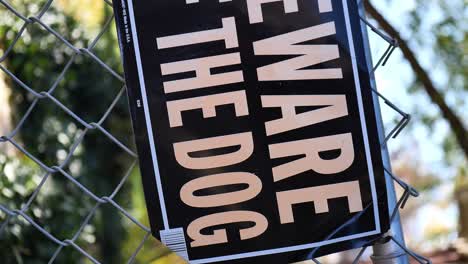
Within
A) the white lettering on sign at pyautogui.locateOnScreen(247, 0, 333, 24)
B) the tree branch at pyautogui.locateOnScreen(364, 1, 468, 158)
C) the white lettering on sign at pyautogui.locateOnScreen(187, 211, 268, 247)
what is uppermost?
the tree branch at pyautogui.locateOnScreen(364, 1, 468, 158)

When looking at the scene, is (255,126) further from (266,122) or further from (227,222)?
(227,222)

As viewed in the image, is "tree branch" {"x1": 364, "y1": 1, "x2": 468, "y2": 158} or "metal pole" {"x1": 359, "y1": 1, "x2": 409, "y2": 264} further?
"tree branch" {"x1": 364, "y1": 1, "x2": 468, "y2": 158}

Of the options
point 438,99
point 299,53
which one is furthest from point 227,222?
point 438,99

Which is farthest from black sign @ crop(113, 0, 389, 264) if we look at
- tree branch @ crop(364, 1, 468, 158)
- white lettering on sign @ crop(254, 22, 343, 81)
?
tree branch @ crop(364, 1, 468, 158)

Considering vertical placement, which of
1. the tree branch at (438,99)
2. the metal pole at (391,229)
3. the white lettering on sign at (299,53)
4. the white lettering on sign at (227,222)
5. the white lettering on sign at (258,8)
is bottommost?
the white lettering on sign at (227,222)

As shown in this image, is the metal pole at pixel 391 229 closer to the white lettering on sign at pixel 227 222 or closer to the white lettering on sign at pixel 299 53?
the white lettering on sign at pixel 299 53

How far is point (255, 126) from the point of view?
1.01m

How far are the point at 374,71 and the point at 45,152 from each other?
216 cm

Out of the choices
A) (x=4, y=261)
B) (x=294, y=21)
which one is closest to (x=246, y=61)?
(x=294, y=21)

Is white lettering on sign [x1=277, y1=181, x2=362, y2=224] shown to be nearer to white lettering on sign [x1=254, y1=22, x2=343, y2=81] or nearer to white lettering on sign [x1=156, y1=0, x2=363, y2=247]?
white lettering on sign [x1=156, y1=0, x2=363, y2=247]

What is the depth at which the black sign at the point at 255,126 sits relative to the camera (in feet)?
3.30

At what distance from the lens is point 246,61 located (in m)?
1.01

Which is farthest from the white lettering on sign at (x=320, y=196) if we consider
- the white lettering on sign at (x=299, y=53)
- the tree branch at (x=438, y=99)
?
the tree branch at (x=438, y=99)

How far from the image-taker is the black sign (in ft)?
3.30
